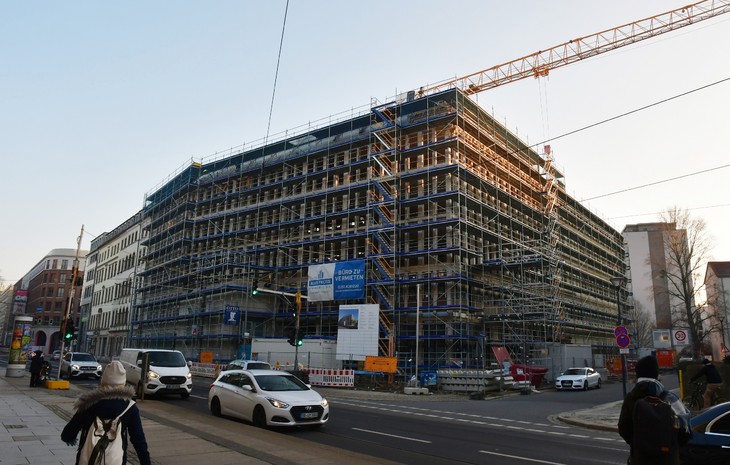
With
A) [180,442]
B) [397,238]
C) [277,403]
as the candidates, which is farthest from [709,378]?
[397,238]

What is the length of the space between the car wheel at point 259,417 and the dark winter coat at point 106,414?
8.57m

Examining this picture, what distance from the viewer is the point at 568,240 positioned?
57.9 m

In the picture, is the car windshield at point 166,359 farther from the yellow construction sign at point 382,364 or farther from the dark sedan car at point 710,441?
the dark sedan car at point 710,441

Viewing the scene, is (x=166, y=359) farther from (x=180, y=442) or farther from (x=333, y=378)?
(x=333, y=378)

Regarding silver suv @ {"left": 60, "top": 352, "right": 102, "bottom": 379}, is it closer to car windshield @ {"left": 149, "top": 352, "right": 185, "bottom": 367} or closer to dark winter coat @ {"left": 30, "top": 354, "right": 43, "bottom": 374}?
dark winter coat @ {"left": 30, "top": 354, "right": 43, "bottom": 374}

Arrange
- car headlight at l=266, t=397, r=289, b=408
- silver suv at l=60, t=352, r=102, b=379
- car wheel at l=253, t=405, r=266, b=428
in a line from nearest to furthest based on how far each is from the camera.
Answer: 1. car headlight at l=266, t=397, r=289, b=408
2. car wheel at l=253, t=405, r=266, b=428
3. silver suv at l=60, t=352, r=102, b=379

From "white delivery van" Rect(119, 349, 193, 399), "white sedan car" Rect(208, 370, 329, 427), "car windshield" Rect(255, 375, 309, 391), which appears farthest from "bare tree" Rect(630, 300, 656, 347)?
"white sedan car" Rect(208, 370, 329, 427)

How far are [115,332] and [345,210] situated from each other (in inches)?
1797

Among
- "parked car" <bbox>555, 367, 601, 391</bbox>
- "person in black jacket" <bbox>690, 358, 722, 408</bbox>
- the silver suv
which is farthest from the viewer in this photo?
"parked car" <bbox>555, 367, 601, 391</bbox>

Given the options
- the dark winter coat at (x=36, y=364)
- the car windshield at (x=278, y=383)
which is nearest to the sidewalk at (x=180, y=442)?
the car windshield at (x=278, y=383)

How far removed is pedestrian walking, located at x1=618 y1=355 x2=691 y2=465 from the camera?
4.47 m

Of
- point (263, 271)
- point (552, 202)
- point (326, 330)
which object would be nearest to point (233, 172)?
point (263, 271)

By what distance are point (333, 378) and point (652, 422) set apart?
27.8 meters

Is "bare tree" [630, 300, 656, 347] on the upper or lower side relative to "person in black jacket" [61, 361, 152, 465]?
upper
